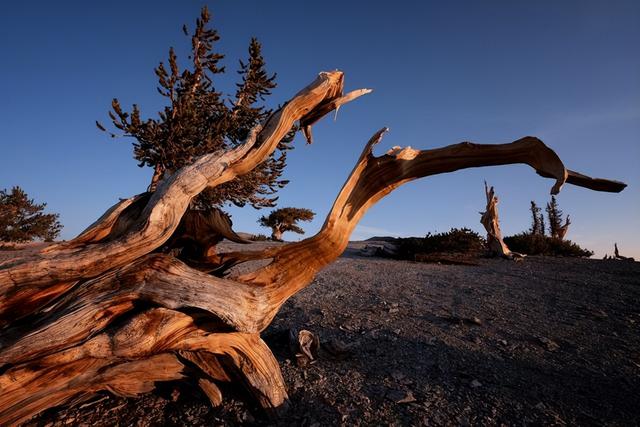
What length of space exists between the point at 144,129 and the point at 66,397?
37.2ft

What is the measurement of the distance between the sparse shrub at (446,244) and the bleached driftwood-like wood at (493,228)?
0.52m

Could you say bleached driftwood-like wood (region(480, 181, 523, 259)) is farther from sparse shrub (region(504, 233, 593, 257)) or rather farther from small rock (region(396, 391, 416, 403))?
small rock (region(396, 391, 416, 403))

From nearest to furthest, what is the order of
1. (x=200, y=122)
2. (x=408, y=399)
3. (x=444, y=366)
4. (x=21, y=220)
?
(x=408, y=399) < (x=444, y=366) < (x=200, y=122) < (x=21, y=220)

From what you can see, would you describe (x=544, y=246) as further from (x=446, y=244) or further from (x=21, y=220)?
(x=21, y=220)

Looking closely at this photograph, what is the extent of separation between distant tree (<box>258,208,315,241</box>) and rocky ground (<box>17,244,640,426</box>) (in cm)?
2717

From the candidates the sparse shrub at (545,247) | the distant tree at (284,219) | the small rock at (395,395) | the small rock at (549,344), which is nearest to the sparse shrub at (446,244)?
the sparse shrub at (545,247)

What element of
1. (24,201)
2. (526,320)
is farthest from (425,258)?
(24,201)

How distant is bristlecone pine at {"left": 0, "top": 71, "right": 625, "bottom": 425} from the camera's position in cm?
221

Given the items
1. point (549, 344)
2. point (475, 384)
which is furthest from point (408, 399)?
point (549, 344)

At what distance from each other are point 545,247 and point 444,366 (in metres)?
14.1

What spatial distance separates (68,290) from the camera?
8.40 ft

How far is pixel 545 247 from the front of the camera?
14.6m

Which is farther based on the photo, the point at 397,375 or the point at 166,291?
the point at 397,375

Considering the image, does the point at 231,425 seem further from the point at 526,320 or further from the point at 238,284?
the point at 526,320
